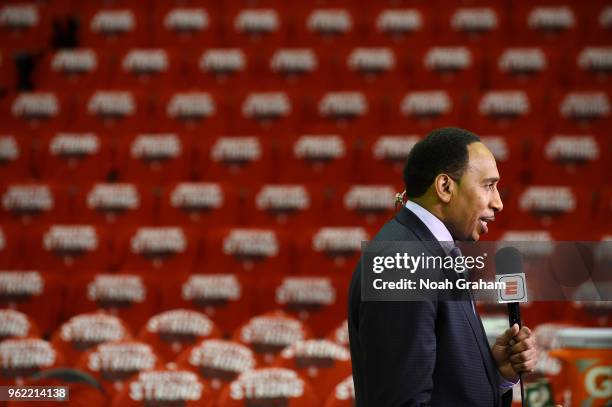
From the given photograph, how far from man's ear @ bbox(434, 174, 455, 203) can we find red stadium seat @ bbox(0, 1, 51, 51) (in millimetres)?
3546

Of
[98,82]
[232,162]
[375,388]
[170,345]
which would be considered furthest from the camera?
[98,82]

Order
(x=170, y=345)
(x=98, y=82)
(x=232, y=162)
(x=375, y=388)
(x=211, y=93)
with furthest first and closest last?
(x=98, y=82) → (x=211, y=93) → (x=232, y=162) → (x=170, y=345) → (x=375, y=388)

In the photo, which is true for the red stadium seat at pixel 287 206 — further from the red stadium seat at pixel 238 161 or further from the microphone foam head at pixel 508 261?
the microphone foam head at pixel 508 261

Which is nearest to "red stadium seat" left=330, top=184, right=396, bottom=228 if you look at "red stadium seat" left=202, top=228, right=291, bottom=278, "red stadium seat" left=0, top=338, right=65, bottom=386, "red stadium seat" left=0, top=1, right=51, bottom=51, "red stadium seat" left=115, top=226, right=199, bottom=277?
"red stadium seat" left=202, top=228, right=291, bottom=278

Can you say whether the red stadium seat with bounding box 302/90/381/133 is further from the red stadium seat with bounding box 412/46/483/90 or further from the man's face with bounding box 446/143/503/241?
the man's face with bounding box 446/143/503/241

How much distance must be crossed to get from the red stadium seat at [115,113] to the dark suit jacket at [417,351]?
2.77 meters

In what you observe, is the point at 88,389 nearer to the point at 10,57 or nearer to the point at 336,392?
the point at 336,392

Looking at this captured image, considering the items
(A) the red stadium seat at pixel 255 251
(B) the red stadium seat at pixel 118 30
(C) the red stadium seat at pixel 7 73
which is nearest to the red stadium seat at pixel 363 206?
(A) the red stadium seat at pixel 255 251

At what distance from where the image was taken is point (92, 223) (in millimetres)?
3176

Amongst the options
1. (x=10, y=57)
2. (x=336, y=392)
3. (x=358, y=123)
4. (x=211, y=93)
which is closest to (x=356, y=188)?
(x=358, y=123)

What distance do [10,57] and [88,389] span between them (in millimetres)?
2596

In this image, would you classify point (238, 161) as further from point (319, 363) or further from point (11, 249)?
point (319, 363)

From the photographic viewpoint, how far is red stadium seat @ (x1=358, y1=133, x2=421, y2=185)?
10.5ft

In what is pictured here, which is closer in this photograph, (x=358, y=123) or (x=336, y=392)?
(x=336, y=392)
